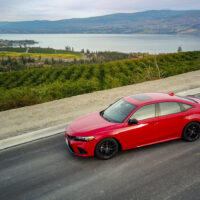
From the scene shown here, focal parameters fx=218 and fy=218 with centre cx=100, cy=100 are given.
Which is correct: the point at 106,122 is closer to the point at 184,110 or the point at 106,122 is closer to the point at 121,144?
the point at 121,144

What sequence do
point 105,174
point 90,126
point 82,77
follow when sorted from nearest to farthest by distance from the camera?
point 105,174
point 90,126
point 82,77

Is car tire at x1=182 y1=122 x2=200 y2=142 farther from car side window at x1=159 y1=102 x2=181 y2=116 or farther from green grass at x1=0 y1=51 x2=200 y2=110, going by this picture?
green grass at x1=0 y1=51 x2=200 y2=110

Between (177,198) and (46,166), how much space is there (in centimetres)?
327

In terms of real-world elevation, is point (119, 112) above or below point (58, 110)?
above

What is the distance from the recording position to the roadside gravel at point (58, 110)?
8.34m

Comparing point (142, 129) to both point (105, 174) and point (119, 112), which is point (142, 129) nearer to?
point (119, 112)

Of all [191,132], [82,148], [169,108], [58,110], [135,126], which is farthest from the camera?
[58,110]

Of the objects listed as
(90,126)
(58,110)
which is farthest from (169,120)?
(58,110)

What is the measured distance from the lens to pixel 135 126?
5.68m

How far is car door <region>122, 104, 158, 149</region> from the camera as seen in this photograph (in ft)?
18.6

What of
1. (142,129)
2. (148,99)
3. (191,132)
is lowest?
(191,132)

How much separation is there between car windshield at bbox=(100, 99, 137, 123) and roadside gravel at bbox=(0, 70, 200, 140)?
2706 mm

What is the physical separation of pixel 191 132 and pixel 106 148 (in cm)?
257

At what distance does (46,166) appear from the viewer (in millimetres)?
5676
